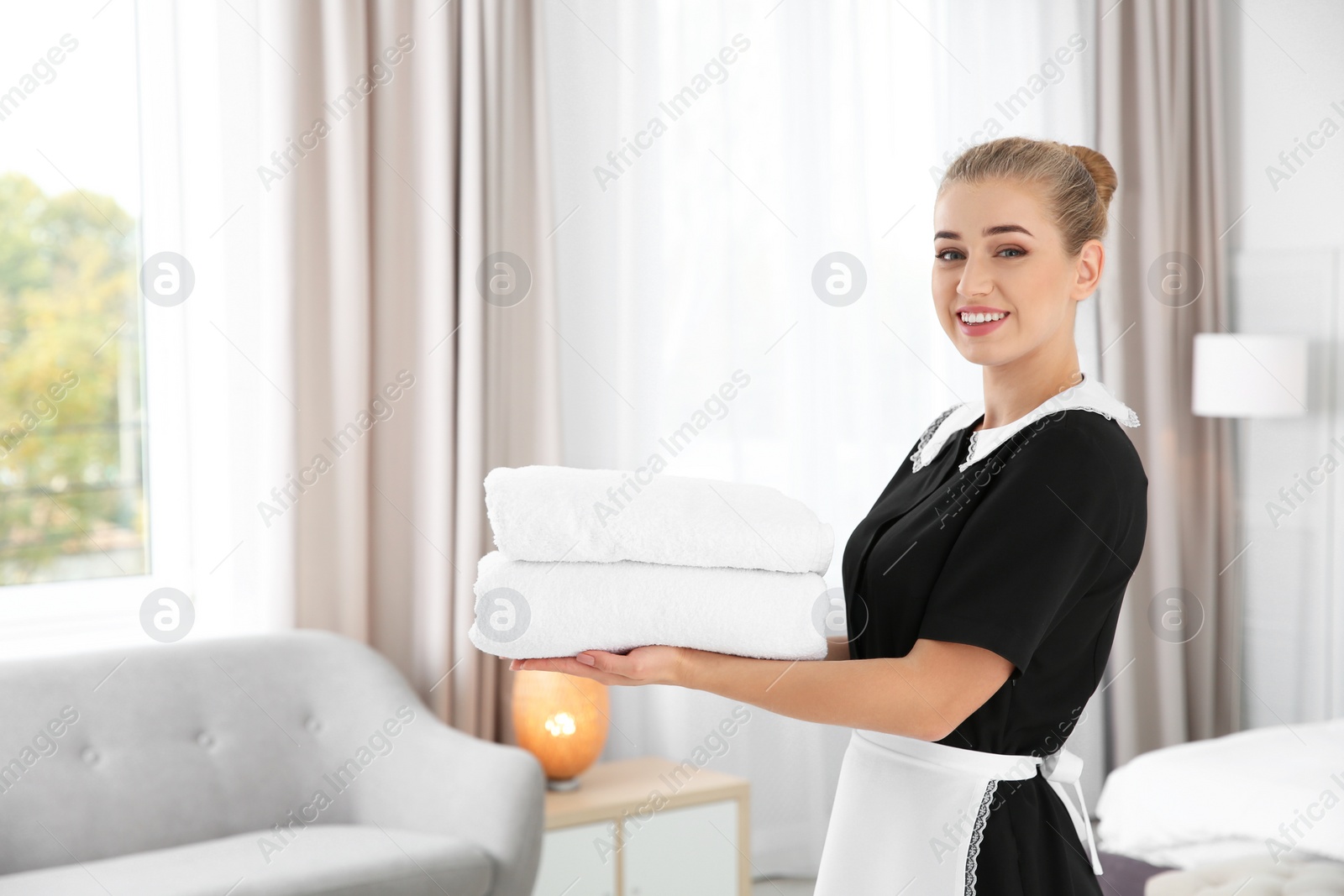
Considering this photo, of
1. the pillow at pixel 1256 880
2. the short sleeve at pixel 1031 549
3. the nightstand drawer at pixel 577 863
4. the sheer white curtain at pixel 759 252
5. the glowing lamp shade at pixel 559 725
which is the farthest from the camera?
the sheer white curtain at pixel 759 252

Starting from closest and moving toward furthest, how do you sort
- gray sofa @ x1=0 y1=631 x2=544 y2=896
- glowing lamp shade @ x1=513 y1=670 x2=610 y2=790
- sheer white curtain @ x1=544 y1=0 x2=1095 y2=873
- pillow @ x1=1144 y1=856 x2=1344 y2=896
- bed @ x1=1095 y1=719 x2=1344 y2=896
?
pillow @ x1=1144 y1=856 x2=1344 y2=896
bed @ x1=1095 y1=719 x2=1344 y2=896
gray sofa @ x1=0 y1=631 x2=544 y2=896
glowing lamp shade @ x1=513 y1=670 x2=610 y2=790
sheer white curtain @ x1=544 y1=0 x2=1095 y2=873

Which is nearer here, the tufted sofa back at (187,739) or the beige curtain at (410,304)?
the tufted sofa back at (187,739)

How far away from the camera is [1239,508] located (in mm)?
3535

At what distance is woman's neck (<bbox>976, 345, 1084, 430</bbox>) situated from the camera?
1.16m

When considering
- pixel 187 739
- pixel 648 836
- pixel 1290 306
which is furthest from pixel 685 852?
pixel 1290 306

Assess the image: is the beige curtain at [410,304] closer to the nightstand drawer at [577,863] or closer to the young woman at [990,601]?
the nightstand drawer at [577,863]

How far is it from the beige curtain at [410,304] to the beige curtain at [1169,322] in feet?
6.41

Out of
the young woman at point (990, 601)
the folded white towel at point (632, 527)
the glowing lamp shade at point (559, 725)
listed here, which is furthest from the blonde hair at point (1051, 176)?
the glowing lamp shade at point (559, 725)

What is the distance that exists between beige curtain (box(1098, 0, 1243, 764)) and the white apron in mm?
2643

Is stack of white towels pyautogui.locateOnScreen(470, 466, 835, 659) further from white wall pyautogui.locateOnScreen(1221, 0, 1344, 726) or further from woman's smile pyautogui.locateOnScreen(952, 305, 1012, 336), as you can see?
white wall pyautogui.locateOnScreen(1221, 0, 1344, 726)

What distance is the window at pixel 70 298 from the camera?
2.52 metres

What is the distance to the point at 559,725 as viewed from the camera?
8.21 feet

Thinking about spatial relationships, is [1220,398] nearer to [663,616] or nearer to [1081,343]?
[1081,343]

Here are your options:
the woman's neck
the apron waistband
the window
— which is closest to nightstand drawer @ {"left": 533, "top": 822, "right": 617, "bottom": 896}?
the window
